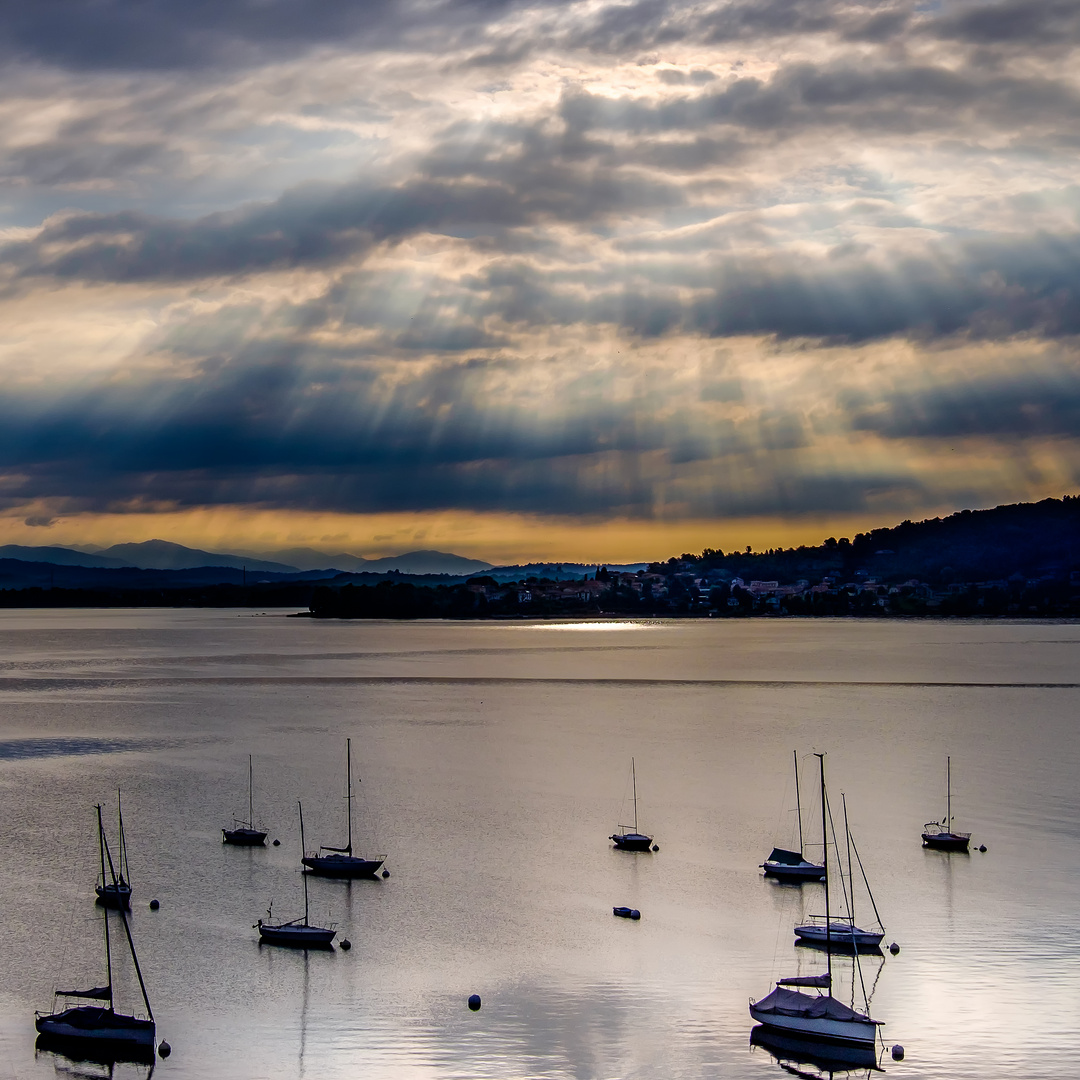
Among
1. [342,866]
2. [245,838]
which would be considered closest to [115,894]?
[342,866]

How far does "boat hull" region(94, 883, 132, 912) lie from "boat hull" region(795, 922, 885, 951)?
20129mm

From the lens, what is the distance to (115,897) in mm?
38156

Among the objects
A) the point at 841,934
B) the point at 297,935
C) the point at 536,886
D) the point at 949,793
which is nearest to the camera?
the point at 841,934

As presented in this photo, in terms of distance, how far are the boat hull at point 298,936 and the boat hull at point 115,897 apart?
5.27 metres

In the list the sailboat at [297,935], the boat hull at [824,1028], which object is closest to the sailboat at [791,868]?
the boat hull at [824,1028]

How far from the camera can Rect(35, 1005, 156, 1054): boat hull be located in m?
27.8

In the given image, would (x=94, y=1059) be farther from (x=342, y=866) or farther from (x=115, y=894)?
(x=342, y=866)

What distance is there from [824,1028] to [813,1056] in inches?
26.6

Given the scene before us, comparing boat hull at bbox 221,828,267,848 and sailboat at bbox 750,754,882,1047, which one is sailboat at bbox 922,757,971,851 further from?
boat hull at bbox 221,828,267,848

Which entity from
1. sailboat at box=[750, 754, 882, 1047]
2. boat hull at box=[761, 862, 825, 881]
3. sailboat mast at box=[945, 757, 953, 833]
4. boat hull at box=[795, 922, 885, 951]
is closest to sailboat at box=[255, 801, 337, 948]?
sailboat at box=[750, 754, 882, 1047]

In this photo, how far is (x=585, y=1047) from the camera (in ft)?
91.2

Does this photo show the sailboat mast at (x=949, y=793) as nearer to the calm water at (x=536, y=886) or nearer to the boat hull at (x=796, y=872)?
the calm water at (x=536, y=886)

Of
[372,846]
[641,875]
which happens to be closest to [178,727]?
[372,846]

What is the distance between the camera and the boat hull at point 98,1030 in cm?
2777
